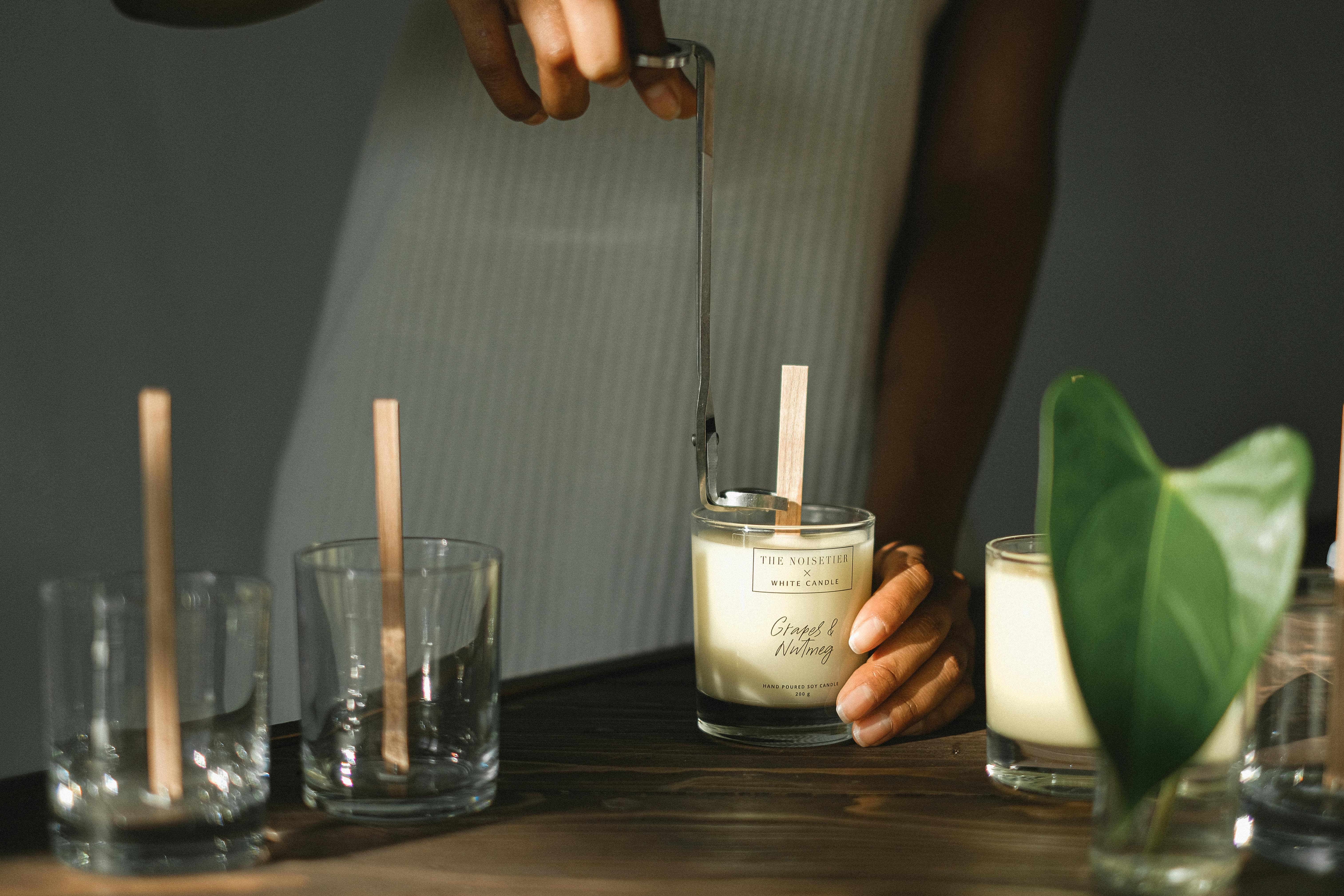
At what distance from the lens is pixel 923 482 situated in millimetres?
808

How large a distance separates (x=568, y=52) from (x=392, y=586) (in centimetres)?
25

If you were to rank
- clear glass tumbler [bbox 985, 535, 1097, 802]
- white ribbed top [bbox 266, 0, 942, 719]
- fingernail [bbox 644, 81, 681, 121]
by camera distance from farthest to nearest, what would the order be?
white ribbed top [bbox 266, 0, 942, 719], fingernail [bbox 644, 81, 681, 121], clear glass tumbler [bbox 985, 535, 1097, 802]

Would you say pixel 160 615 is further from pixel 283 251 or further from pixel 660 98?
pixel 283 251

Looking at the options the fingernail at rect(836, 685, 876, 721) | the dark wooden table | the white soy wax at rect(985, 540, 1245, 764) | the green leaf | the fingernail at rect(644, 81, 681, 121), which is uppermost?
the fingernail at rect(644, 81, 681, 121)

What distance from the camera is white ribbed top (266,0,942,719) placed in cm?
91

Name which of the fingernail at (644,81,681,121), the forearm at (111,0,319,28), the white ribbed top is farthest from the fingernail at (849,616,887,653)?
the forearm at (111,0,319,28)

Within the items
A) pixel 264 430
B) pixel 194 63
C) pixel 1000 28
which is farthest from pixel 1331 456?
pixel 194 63

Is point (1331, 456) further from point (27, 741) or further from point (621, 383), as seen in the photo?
point (27, 741)

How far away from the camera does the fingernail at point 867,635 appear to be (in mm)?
476

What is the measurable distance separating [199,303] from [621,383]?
0.65 metres

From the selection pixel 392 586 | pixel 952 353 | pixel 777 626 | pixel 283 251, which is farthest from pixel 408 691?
pixel 283 251

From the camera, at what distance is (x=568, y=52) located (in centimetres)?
50

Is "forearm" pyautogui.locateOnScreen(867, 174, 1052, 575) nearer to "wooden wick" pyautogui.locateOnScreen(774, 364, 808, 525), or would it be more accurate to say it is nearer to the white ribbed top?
the white ribbed top

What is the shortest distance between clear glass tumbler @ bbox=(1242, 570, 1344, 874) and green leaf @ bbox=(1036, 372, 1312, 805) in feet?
0.25
